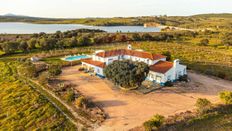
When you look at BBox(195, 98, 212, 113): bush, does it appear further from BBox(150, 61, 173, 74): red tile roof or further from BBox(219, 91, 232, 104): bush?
BBox(150, 61, 173, 74): red tile roof

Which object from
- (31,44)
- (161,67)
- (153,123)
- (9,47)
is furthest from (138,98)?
(31,44)

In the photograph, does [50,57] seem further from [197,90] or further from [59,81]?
[197,90]

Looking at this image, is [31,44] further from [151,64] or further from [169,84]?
[169,84]

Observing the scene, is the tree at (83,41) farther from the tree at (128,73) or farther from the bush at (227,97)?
the bush at (227,97)

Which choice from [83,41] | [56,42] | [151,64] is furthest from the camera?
[83,41]

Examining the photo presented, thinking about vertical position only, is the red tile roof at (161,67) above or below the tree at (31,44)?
below

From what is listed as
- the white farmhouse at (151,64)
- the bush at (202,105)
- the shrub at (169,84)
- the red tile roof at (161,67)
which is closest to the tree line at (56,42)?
the white farmhouse at (151,64)
